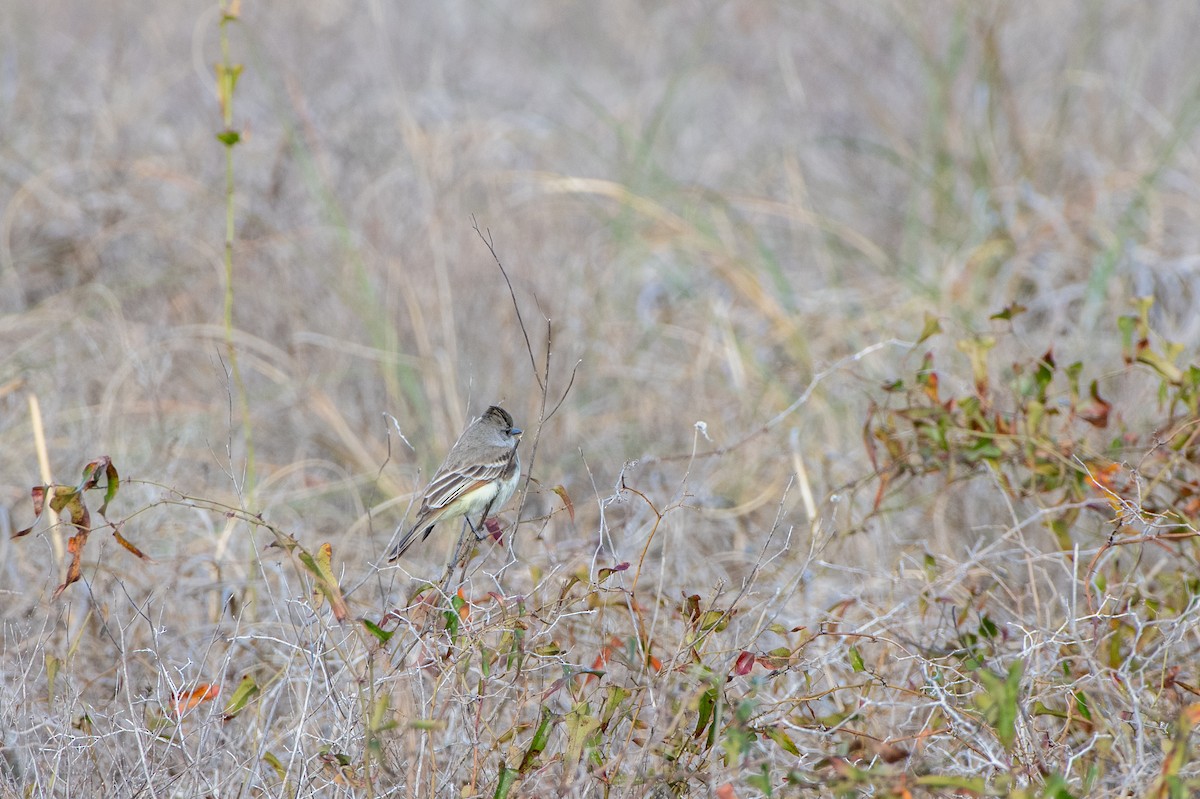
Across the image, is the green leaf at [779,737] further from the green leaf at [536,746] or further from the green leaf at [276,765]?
the green leaf at [276,765]

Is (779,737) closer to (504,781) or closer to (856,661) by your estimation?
(856,661)

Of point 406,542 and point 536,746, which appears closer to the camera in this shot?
point 536,746

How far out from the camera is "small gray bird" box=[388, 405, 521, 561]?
3.29 m

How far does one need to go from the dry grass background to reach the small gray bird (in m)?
0.18

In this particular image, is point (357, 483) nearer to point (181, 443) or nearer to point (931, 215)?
point (181, 443)

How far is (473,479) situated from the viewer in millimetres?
3346

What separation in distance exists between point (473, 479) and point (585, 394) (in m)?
2.24

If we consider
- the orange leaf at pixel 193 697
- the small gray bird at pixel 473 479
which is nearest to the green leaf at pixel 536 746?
the orange leaf at pixel 193 697

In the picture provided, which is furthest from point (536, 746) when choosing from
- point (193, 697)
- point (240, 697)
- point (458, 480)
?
point (458, 480)

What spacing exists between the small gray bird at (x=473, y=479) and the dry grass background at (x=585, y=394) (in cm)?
18

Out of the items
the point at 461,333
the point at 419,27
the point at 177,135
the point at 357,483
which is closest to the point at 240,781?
the point at 357,483

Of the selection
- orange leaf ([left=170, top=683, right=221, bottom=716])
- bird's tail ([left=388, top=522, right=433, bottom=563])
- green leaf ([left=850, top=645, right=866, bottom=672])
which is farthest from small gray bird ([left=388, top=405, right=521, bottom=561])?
green leaf ([left=850, top=645, right=866, bottom=672])

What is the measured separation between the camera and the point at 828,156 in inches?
316

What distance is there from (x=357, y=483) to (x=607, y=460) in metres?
0.99
